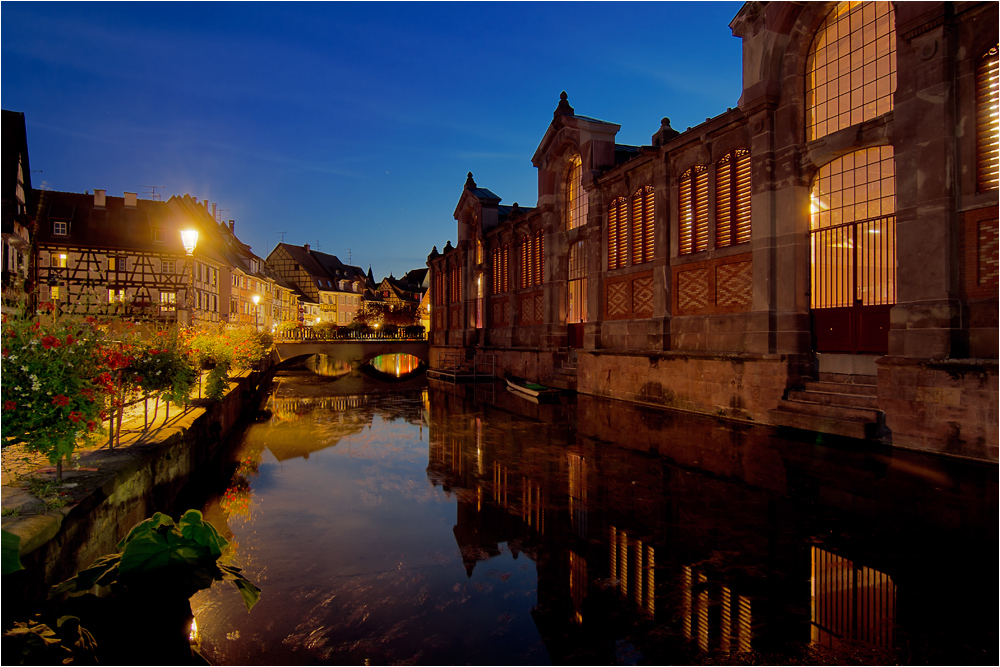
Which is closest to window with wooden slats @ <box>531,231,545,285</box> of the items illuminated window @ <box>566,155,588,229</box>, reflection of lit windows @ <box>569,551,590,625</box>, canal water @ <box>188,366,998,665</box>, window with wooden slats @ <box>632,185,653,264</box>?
illuminated window @ <box>566,155,588,229</box>

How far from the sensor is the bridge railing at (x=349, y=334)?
46078 mm

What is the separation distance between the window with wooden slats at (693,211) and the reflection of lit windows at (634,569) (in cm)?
1271

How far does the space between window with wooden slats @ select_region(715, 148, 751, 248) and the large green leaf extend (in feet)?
53.0

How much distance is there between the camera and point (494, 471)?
33.1ft

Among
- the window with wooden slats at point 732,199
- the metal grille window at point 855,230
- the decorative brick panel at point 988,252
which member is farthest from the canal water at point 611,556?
the window with wooden slats at point 732,199

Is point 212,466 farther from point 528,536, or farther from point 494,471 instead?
point 528,536

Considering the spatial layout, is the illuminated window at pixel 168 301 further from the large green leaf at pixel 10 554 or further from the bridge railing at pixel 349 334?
the large green leaf at pixel 10 554

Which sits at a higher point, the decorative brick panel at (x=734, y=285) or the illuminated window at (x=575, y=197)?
the illuminated window at (x=575, y=197)

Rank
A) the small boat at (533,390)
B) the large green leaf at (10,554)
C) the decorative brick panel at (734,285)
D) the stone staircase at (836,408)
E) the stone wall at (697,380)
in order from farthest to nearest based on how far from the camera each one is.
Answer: the small boat at (533,390) → the decorative brick panel at (734,285) → the stone wall at (697,380) → the stone staircase at (836,408) → the large green leaf at (10,554)

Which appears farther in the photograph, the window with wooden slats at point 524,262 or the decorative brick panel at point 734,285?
the window with wooden slats at point 524,262

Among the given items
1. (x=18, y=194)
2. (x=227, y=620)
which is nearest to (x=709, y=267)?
(x=227, y=620)

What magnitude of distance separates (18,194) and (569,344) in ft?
79.4

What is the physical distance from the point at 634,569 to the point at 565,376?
19.1 metres

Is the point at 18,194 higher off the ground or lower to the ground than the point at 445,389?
higher
